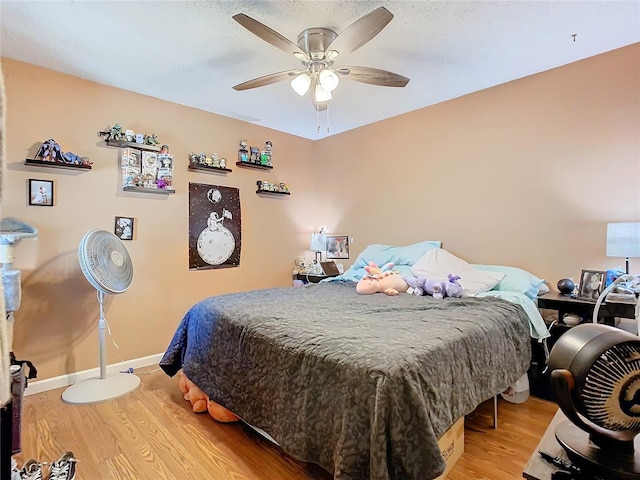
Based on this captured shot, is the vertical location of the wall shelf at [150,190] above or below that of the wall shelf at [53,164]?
below

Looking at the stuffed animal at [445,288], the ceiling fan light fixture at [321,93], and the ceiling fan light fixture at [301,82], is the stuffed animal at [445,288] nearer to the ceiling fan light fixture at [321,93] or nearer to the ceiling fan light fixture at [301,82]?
the ceiling fan light fixture at [321,93]

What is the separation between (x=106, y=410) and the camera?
2404mm

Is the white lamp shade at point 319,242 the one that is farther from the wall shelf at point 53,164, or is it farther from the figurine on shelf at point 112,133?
the wall shelf at point 53,164

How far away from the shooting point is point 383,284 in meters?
2.94

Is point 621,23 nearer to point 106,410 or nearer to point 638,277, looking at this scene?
point 638,277

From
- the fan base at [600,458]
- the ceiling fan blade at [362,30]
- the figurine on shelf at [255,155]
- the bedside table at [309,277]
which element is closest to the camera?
the fan base at [600,458]

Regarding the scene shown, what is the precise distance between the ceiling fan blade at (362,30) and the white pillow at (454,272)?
1865 millimetres

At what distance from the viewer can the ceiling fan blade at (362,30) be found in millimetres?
1696

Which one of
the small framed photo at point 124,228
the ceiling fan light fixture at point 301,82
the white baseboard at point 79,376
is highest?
the ceiling fan light fixture at point 301,82

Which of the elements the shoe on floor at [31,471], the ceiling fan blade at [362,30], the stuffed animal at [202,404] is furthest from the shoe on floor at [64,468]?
the ceiling fan blade at [362,30]

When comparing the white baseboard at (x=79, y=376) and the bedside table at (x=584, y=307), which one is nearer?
the bedside table at (x=584, y=307)

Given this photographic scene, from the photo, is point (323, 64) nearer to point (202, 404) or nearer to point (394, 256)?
point (394, 256)

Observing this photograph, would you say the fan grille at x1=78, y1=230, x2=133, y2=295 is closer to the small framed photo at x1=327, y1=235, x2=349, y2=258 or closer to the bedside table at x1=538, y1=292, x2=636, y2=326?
the small framed photo at x1=327, y1=235, x2=349, y2=258

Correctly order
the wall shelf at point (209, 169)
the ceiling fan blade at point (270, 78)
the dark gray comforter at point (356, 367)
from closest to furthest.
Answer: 1. the dark gray comforter at point (356, 367)
2. the ceiling fan blade at point (270, 78)
3. the wall shelf at point (209, 169)
